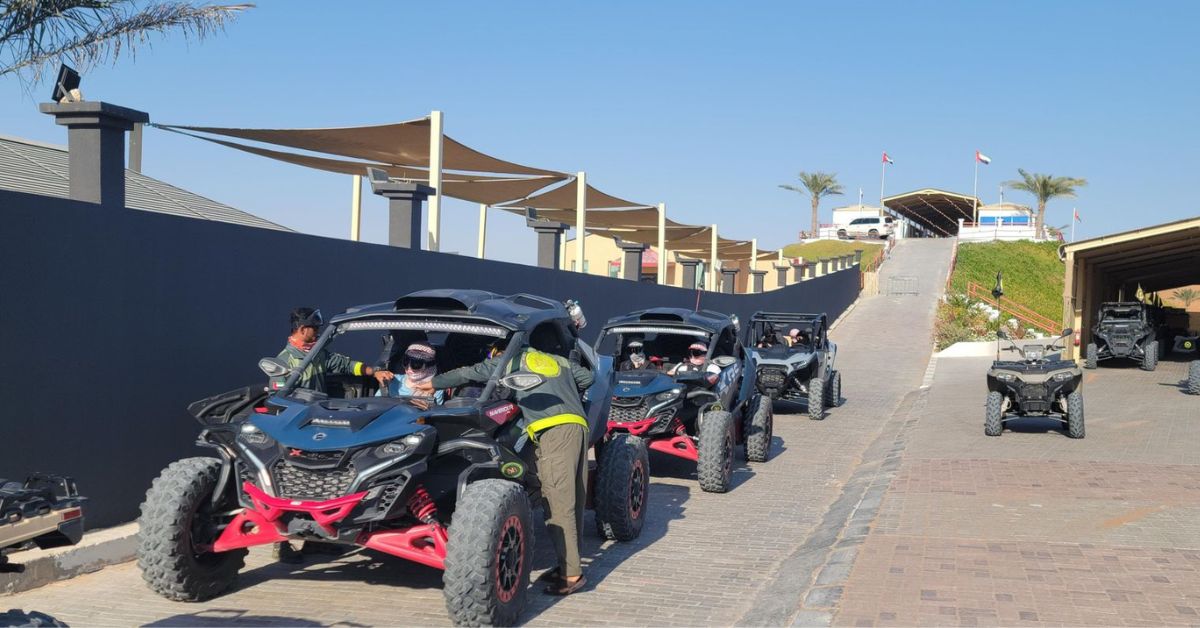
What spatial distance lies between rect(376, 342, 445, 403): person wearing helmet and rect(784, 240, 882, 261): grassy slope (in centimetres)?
6180

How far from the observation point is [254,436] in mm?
6207

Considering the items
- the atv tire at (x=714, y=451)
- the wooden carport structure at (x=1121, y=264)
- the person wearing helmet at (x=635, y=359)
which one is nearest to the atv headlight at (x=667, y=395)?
the atv tire at (x=714, y=451)

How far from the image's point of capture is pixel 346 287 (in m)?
11.1

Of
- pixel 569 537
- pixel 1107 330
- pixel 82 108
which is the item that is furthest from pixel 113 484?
pixel 1107 330

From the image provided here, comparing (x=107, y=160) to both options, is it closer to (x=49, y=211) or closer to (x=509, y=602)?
(x=49, y=211)

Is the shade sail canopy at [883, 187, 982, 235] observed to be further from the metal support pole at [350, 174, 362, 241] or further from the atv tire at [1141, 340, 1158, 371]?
the metal support pole at [350, 174, 362, 241]

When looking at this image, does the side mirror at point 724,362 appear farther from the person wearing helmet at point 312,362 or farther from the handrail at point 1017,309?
the handrail at point 1017,309

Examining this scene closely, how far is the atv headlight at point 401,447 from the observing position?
19.5 feet

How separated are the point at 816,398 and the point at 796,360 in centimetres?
77

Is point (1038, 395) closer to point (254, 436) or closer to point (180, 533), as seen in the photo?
point (254, 436)

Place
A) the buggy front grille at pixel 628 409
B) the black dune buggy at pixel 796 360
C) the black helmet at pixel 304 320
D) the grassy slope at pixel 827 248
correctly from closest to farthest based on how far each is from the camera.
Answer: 1. the black helmet at pixel 304 320
2. the buggy front grille at pixel 628 409
3. the black dune buggy at pixel 796 360
4. the grassy slope at pixel 827 248

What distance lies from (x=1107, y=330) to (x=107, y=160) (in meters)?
24.7

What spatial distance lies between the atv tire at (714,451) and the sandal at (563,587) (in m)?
4.03

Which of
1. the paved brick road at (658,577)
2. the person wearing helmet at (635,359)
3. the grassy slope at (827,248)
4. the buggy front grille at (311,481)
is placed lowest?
the paved brick road at (658,577)
